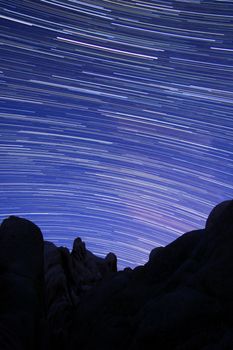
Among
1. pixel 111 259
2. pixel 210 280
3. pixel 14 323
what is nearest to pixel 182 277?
pixel 210 280

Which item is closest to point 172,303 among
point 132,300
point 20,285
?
point 132,300

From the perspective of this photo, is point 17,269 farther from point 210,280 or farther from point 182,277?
point 210,280

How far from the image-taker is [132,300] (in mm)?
8367

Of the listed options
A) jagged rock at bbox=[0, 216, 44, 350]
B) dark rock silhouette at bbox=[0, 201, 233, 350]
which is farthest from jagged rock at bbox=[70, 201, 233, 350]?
jagged rock at bbox=[0, 216, 44, 350]

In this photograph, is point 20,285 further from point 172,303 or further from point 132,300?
point 172,303

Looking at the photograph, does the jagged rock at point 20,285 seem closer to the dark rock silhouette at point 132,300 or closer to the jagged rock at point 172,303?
the dark rock silhouette at point 132,300

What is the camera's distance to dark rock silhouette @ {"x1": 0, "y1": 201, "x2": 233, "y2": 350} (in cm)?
606

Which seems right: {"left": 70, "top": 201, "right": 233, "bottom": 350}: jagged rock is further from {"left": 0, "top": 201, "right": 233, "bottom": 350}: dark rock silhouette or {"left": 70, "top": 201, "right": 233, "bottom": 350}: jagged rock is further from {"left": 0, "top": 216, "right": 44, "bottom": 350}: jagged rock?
{"left": 0, "top": 216, "right": 44, "bottom": 350}: jagged rock

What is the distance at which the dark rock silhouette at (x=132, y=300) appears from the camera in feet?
19.9

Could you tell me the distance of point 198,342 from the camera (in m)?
5.79

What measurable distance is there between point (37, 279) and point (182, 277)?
4704 mm

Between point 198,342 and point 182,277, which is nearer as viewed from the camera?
point 198,342

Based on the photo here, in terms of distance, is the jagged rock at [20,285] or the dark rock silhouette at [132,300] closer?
the dark rock silhouette at [132,300]

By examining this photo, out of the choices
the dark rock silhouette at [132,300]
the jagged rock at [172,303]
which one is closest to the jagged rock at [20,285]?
the dark rock silhouette at [132,300]
